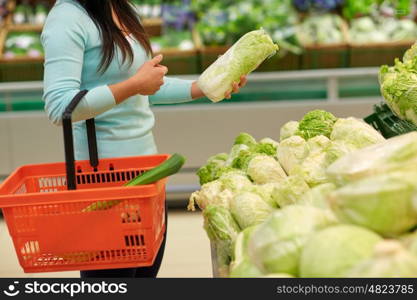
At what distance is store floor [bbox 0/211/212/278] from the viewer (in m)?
4.19

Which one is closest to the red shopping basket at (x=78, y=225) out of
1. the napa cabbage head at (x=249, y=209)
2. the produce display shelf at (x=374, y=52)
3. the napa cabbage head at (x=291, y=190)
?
the napa cabbage head at (x=249, y=209)

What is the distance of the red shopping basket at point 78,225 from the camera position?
6.64 feet

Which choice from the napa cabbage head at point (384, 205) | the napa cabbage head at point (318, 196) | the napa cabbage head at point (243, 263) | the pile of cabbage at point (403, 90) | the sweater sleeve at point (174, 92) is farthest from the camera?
the sweater sleeve at point (174, 92)

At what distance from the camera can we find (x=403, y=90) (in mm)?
2555

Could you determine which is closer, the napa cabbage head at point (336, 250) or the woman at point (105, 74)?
the napa cabbage head at point (336, 250)

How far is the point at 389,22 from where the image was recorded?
17.5ft

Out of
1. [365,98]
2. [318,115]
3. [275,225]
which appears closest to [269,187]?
[318,115]

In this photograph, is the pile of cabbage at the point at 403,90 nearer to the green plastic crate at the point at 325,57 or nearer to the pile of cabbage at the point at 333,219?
the pile of cabbage at the point at 333,219

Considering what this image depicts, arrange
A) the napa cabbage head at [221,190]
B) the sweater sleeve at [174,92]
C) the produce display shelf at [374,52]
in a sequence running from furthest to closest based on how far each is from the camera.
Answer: the produce display shelf at [374,52], the sweater sleeve at [174,92], the napa cabbage head at [221,190]

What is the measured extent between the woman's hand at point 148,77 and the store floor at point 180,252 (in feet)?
6.12

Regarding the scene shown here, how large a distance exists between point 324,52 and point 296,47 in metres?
0.20

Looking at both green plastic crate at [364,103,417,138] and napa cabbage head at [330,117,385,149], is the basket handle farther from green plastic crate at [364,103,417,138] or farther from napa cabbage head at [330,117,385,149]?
green plastic crate at [364,103,417,138]

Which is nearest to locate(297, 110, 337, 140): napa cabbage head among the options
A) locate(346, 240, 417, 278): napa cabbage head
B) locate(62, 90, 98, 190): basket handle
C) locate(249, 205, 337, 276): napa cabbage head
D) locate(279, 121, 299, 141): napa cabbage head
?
locate(279, 121, 299, 141): napa cabbage head

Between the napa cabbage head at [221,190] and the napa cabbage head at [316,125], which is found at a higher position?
the napa cabbage head at [316,125]
